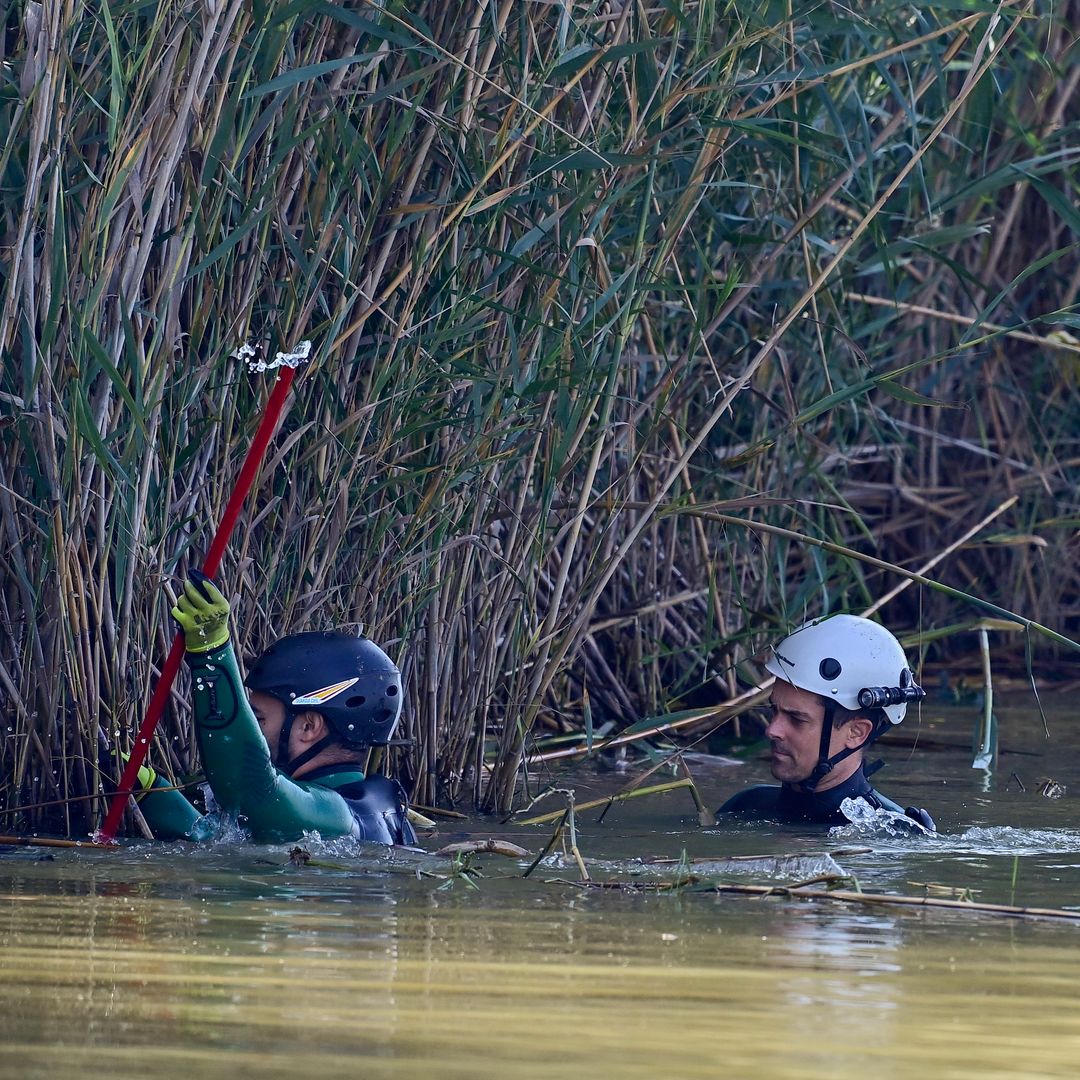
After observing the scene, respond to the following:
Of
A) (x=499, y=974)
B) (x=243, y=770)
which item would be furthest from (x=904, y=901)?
(x=243, y=770)

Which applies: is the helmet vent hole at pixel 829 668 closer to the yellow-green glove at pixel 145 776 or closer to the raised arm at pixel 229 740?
the raised arm at pixel 229 740

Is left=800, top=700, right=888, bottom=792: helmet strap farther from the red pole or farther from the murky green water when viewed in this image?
the red pole

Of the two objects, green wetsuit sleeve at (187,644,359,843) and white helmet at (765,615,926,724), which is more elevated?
white helmet at (765,615,926,724)

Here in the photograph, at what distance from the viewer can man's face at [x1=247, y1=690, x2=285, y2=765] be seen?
4648 mm

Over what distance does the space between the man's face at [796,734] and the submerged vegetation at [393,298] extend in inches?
10.9

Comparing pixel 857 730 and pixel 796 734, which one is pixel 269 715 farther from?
pixel 857 730

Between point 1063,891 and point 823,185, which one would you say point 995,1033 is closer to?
point 1063,891

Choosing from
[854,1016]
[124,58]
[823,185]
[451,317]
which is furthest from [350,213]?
[854,1016]

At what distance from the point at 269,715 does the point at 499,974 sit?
1833mm

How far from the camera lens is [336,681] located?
456 cm

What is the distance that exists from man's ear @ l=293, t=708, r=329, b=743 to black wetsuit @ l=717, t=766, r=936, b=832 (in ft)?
4.44

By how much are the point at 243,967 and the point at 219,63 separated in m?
→ 2.17

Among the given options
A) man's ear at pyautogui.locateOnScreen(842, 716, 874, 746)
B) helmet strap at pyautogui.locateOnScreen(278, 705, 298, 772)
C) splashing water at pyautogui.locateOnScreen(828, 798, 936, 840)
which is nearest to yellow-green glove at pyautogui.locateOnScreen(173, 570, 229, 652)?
helmet strap at pyautogui.locateOnScreen(278, 705, 298, 772)

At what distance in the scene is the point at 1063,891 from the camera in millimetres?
4273
